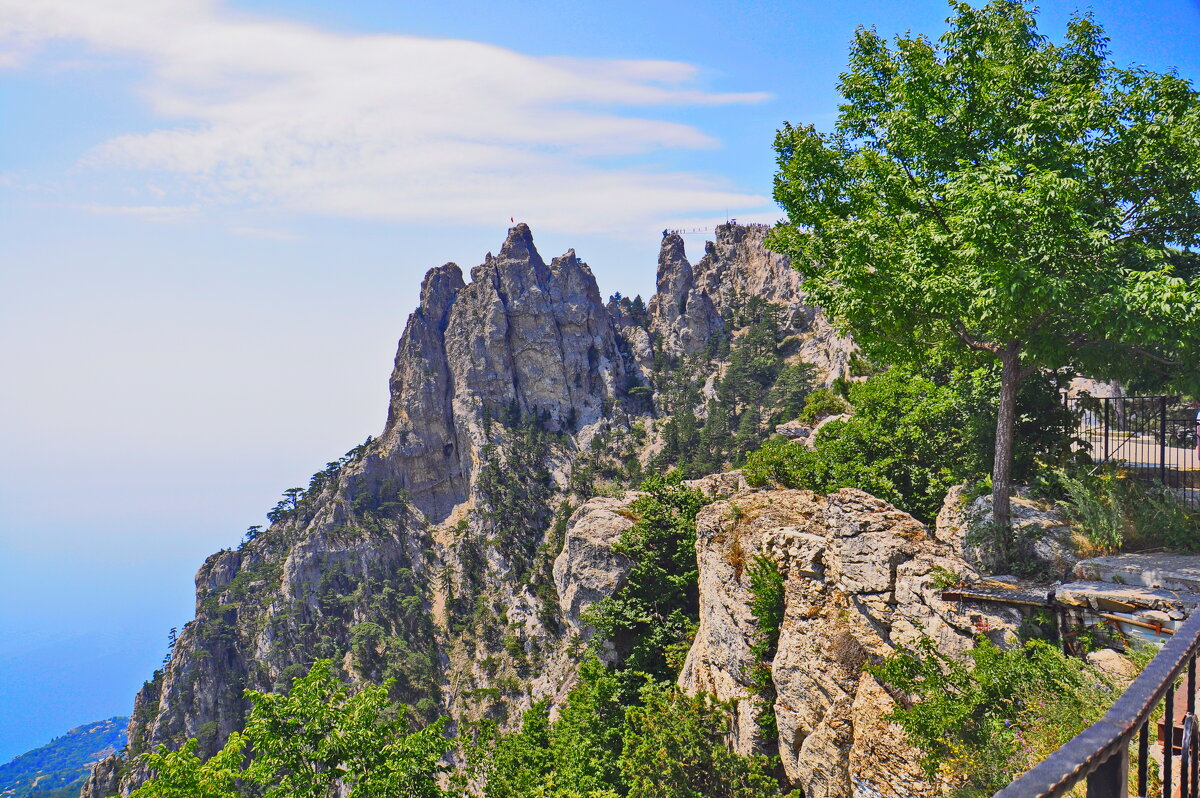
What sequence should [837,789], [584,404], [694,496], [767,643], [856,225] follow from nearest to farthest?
[837,789]
[856,225]
[767,643]
[694,496]
[584,404]

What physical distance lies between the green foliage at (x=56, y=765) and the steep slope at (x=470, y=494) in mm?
77849

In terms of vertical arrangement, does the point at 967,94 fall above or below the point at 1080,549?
above

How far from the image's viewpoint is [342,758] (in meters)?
13.6

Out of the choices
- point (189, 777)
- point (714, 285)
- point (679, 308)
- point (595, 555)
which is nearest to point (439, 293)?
point (679, 308)

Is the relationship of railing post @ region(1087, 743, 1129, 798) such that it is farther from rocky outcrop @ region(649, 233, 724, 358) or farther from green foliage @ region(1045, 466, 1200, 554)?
rocky outcrop @ region(649, 233, 724, 358)

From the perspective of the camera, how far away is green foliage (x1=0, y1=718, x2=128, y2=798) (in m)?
149

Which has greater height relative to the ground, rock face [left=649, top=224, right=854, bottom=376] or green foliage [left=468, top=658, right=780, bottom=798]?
rock face [left=649, top=224, right=854, bottom=376]

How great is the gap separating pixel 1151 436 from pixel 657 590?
13.5m

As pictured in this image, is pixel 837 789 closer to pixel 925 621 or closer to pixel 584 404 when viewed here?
pixel 925 621

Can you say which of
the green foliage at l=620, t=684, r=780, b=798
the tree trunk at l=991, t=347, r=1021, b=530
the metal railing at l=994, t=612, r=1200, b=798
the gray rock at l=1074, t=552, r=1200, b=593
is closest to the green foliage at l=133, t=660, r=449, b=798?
the green foliage at l=620, t=684, r=780, b=798

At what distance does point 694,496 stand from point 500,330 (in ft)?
261

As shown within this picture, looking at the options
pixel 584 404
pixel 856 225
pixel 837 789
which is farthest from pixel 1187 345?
pixel 584 404

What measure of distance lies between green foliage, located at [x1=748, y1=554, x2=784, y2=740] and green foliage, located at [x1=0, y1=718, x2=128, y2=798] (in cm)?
16273

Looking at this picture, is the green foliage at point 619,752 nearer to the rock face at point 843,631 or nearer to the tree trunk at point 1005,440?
the rock face at point 843,631
